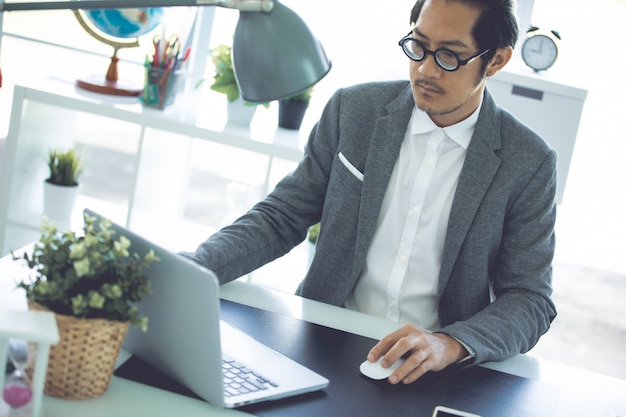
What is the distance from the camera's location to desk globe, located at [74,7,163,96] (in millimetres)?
2895

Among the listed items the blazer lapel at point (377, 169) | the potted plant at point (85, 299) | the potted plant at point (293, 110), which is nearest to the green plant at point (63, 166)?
the potted plant at point (293, 110)

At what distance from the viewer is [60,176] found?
2.87 meters

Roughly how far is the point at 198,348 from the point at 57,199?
6.00ft

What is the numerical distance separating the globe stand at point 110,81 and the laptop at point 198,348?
5.71 ft

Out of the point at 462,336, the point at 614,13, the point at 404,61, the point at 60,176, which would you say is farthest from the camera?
the point at 614,13

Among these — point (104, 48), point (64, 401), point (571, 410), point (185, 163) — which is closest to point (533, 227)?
point (571, 410)

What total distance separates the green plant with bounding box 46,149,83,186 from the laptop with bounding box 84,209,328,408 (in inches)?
64.9

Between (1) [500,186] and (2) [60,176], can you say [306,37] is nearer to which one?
(1) [500,186]

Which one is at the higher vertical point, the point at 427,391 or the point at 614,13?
the point at 614,13

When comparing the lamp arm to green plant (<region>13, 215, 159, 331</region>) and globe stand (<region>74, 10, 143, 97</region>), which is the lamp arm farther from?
globe stand (<region>74, 10, 143, 97</region>)

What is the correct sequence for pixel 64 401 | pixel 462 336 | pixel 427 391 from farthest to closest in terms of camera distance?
pixel 462 336 → pixel 427 391 → pixel 64 401

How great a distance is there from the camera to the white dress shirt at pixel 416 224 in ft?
6.09

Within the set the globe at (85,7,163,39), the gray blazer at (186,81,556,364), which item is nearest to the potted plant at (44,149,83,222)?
the globe at (85,7,163,39)

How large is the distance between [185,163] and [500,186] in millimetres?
1850
